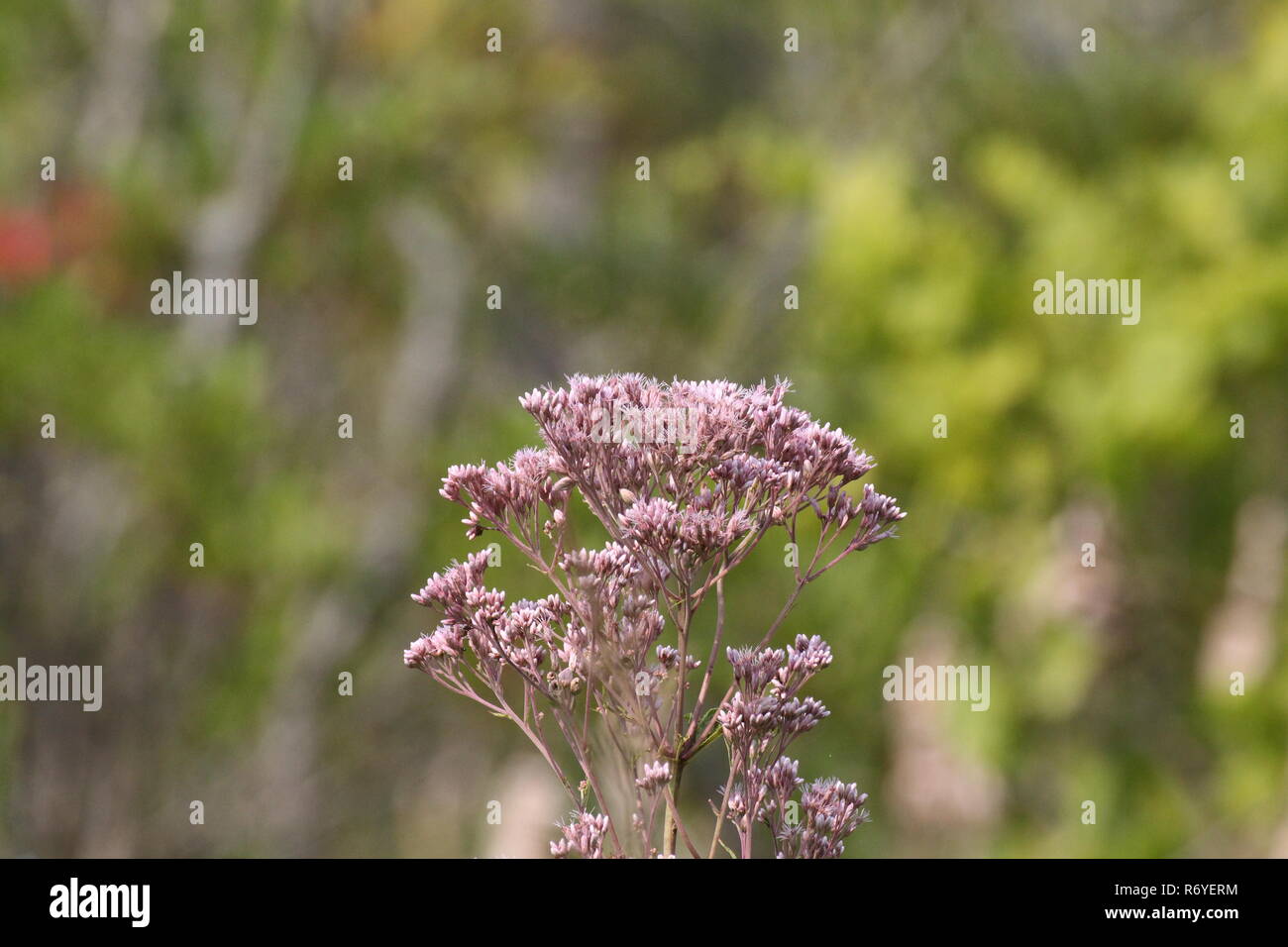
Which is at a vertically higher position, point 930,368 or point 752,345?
point 752,345

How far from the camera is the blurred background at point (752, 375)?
9.78m

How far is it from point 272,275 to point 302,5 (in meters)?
2.38

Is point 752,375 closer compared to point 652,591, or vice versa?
point 652,591

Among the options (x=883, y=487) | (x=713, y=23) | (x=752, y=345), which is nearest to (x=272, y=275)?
(x=752, y=345)

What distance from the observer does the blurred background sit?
978cm

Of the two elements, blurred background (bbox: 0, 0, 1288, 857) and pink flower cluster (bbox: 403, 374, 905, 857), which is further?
blurred background (bbox: 0, 0, 1288, 857)

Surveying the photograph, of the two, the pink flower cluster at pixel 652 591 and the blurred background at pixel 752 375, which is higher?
the blurred background at pixel 752 375

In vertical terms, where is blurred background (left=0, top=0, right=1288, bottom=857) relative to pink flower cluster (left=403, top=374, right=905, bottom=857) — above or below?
above

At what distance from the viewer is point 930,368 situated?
34.2 ft

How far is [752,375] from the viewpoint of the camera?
7832mm

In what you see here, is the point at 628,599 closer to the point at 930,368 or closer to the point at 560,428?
the point at 560,428

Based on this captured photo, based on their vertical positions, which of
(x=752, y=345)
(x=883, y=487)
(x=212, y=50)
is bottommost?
(x=883, y=487)

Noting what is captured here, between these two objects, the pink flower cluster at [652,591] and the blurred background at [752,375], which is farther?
the blurred background at [752,375]
